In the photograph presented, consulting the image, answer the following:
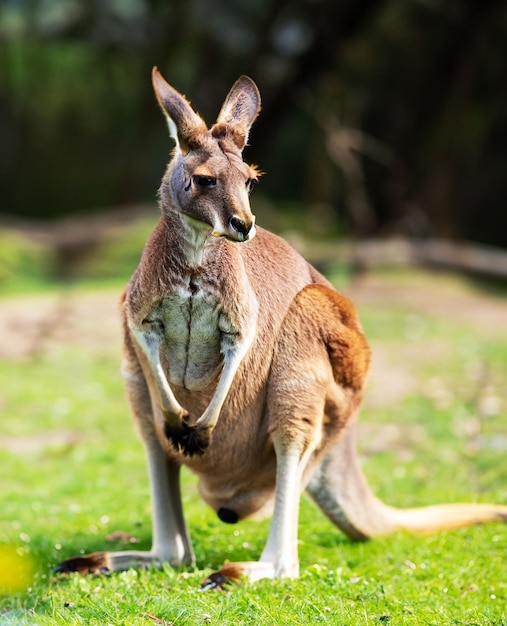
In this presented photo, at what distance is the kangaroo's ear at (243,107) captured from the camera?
3.14 m

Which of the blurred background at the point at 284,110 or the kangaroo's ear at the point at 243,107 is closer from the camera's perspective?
the kangaroo's ear at the point at 243,107

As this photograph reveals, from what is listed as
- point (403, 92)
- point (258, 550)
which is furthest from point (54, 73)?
point (258, 550)

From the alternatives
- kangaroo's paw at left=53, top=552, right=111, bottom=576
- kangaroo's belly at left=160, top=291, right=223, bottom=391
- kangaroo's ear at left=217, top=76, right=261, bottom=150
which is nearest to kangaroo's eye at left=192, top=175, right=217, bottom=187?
kangaroo's ear at left=217, top=76, right=261, bottom=150

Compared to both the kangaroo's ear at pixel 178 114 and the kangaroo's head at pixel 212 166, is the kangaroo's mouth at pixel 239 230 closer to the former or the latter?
the kangaroo's head at pixel 212 166

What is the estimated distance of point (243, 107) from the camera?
10.4 ft

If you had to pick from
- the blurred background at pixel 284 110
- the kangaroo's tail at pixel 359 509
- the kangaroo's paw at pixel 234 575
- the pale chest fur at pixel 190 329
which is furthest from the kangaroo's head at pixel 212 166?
the blurred background at pixel 284 110

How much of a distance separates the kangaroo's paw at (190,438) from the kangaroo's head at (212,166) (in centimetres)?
71

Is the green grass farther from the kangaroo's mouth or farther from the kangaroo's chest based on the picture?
the kangaroo's mouth

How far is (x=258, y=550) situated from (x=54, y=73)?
15298 millimetres

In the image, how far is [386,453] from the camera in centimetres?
641

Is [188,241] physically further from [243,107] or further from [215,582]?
[215,582]

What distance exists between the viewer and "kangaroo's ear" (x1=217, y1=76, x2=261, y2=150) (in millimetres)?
3145

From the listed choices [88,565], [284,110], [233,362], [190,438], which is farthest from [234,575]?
[284,110]

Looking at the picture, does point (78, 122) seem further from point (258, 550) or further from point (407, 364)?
point (258, 550)
